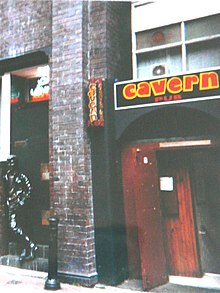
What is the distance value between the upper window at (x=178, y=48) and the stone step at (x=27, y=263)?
13.5ft

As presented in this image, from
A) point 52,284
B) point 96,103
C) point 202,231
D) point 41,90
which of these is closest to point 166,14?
point 96,103

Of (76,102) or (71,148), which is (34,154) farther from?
(76,102)

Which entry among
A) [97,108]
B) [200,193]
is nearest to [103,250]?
[200,193]

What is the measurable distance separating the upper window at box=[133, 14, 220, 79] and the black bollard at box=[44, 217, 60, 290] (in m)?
3.14

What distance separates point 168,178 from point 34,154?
288 centimetres

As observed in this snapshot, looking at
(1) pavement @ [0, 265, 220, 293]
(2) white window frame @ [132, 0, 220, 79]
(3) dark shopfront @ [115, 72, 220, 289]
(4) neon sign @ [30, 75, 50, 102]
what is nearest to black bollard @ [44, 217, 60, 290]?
(1) pavement @ [0, 265, 220, 293]

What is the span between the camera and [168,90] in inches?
237

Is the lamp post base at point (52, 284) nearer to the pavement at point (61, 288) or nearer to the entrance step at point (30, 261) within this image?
the pavement at point (61, 288)

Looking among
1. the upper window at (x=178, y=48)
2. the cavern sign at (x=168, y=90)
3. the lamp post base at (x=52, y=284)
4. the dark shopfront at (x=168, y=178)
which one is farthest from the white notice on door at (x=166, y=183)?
the lamp post base at (x=52, y=284)

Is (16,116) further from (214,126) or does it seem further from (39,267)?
(214,126)

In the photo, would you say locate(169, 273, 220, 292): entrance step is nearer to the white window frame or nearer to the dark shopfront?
the dark shopfront

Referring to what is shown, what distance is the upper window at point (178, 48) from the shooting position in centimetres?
620

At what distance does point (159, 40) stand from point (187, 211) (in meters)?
3.22

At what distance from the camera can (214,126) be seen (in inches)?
236
